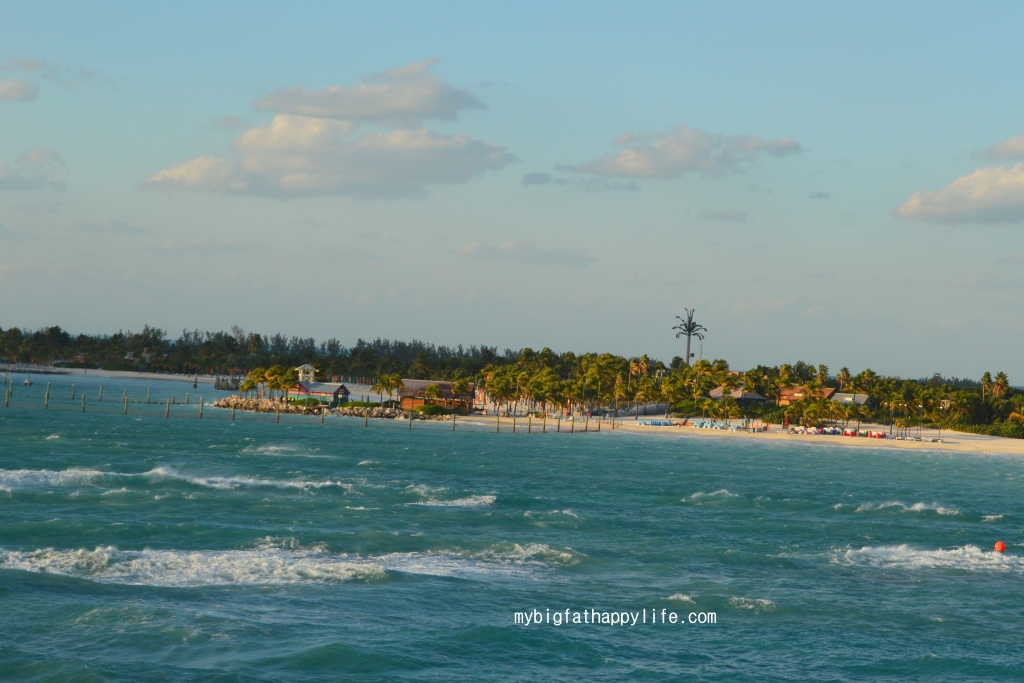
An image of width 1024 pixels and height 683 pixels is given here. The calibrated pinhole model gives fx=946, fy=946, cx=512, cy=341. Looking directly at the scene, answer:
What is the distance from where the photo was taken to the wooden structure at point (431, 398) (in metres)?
167

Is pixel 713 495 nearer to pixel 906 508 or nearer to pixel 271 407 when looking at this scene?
pixel 906 508

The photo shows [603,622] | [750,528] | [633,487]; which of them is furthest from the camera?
[633,487]

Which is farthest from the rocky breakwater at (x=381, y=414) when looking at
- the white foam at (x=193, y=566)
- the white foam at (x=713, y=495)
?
the white foam at (x=193, y=566)

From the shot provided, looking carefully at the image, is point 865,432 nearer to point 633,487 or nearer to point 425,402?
point 425,402

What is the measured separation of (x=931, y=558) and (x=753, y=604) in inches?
618

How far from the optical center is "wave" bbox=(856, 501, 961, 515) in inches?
2539

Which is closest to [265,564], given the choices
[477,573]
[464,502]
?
[477,573]

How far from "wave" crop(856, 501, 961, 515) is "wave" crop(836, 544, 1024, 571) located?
1424 cm

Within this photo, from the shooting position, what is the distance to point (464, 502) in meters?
60.4

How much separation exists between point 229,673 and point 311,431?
95289mm

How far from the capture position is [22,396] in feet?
589

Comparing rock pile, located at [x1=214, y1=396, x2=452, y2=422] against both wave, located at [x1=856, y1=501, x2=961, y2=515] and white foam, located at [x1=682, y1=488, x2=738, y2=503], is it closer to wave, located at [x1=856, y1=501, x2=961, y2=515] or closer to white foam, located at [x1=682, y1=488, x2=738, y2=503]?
white foam, located at [x1=682, y1=488, x2=738, y2=503]

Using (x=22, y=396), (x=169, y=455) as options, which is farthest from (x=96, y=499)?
(x=22, y=396)

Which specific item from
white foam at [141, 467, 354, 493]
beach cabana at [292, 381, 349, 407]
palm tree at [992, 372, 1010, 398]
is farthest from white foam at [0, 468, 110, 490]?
palm tree at [992, 372, 1010, 398]
